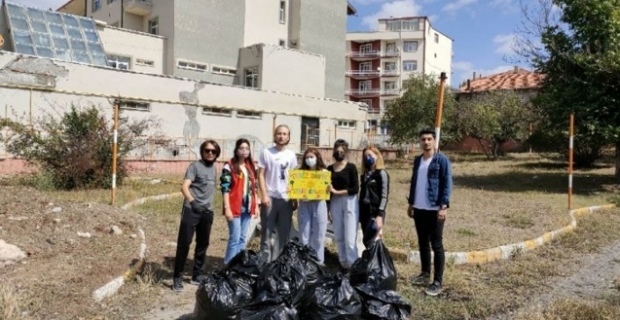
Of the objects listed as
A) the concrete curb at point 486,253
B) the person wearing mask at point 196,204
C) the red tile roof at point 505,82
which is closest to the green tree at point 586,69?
the concrete curb at point 486,253

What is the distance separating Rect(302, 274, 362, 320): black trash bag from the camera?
13.1 feet

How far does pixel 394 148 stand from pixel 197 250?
33.6m

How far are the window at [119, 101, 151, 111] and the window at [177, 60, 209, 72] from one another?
5.35 metres

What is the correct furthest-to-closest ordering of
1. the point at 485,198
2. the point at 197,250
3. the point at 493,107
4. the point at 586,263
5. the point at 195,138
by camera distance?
the point at 493,107
the point at 195,138
the point at 485,198
the point at 586,263
the point at 197,250

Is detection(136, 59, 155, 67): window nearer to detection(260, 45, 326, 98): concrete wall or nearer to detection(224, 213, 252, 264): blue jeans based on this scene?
detection(260, 45, 326, 98): concrete wall

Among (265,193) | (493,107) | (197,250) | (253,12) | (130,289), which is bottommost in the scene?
(130,289)

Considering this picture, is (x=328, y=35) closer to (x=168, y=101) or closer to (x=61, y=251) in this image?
(x=168, y=101)

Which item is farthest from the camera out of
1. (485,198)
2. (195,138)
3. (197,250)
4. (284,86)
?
(284,86)

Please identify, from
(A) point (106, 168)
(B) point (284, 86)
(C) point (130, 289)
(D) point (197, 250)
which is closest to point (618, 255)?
(D) point (197, 250)

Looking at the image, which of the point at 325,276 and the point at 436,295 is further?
the point at 436,295

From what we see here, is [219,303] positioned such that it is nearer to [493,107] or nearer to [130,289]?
[130,289]

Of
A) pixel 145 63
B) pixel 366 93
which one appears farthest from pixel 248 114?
pixel 366 93

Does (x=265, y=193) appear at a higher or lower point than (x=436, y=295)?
higher

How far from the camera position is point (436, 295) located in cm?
533
